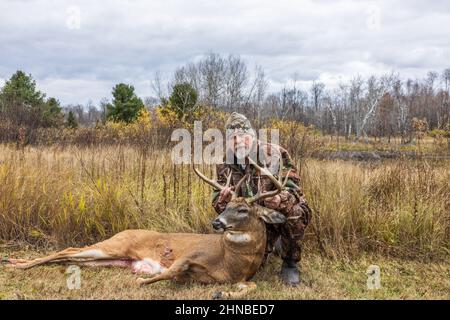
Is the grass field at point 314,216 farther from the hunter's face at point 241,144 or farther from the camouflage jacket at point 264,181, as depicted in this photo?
the hunter's face at point 241,144

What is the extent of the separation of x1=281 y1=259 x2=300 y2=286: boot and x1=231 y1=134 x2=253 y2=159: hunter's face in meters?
1.25

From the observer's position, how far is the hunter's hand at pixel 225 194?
4.91 metres

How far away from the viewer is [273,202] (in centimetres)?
483

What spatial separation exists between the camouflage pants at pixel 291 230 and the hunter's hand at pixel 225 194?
53 centimetres

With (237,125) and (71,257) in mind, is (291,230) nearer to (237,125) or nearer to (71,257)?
(237,125)

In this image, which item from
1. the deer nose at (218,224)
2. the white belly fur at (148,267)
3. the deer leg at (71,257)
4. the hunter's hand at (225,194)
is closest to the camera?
the deer nose at (218,224)

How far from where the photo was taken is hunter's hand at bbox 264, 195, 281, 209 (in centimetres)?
483

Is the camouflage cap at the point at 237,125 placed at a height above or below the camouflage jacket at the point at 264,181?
above

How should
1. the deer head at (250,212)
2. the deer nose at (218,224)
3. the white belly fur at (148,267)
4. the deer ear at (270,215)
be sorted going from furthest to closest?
the white belly fur at (148,267) < the deer ear at (270,215) < the deer head at (250,212) < the deer nose at (218,224)

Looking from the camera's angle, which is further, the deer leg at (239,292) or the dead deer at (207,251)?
the dead deer at (207,251)

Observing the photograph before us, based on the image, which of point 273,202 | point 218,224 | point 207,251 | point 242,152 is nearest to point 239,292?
point 207,251

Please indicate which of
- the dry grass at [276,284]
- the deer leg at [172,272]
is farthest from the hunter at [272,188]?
the deer leg at [172,272]

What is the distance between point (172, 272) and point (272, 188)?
4.29ft

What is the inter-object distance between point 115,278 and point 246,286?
1378 millimetres
